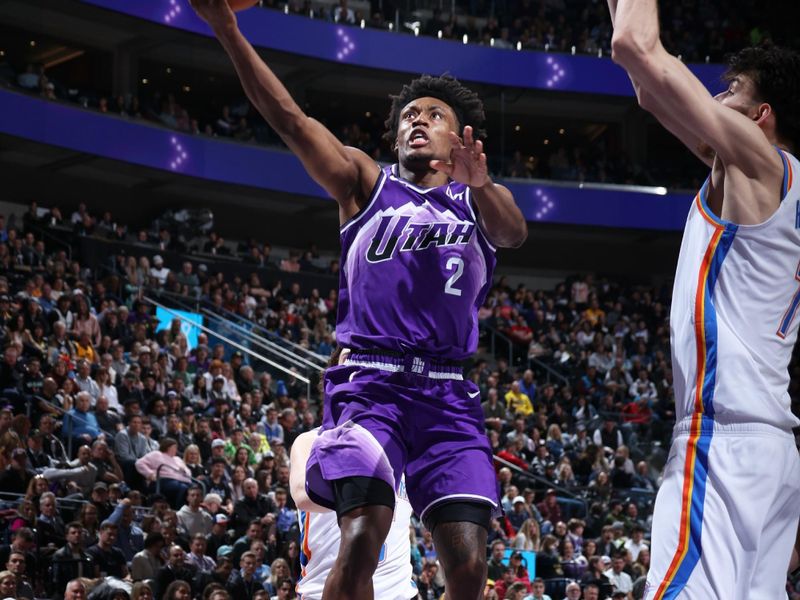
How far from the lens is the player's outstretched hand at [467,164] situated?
448 centimetres

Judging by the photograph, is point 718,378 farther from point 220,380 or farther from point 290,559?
point 220,380

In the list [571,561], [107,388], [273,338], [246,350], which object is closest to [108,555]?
[107,388]

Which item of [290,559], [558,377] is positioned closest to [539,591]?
[290,559]

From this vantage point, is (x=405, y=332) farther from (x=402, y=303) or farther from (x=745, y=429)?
(x=745, y=429)

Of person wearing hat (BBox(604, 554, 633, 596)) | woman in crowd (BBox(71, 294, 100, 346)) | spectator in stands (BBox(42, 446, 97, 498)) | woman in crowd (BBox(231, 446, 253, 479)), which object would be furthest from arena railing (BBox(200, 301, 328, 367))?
spectator in stands (BBox(42, 446, 97, 498))

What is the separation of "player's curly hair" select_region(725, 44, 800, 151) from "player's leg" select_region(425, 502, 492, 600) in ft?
5.98

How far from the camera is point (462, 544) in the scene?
14.6ft

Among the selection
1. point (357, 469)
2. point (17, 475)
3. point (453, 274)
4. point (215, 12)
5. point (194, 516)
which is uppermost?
point (215, 12)

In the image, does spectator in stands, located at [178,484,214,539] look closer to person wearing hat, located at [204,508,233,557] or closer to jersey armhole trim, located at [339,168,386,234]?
person wearing hat, located at [204,508,233,557]

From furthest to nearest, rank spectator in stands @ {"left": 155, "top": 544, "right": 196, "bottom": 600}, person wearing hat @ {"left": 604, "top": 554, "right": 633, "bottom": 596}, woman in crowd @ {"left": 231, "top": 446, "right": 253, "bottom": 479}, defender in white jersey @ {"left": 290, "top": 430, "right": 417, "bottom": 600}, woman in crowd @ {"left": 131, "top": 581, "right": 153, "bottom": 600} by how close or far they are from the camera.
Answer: woman in crowd @ {"left": 231, "top": 446, "right": 253, "bottom": 479} → person wearing hat @ {"left": 604, "top": 554, "right": 633, "bottom": 596} → spectator in stands @ {"left": 155, "top": 544, "right": 196, "bottom": 600} → woman in crowd @ {"left": 131, "top": 581, "right": 153, "bottom": 600} → defender in white jersey @ {"left": 290, "top": 430, "right": 417, "bottom": 600}

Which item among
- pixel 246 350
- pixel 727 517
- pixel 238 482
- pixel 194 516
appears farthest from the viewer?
pixel 246 350

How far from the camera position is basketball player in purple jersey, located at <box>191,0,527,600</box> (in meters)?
4.41

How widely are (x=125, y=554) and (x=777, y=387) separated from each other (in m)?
8.58

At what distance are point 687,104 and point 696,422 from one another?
0.96 m
